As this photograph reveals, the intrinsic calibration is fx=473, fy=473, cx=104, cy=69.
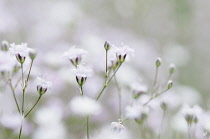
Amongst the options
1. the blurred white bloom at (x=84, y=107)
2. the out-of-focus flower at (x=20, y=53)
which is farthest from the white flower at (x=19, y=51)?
the blurred white bloom at (x=84, y=107)

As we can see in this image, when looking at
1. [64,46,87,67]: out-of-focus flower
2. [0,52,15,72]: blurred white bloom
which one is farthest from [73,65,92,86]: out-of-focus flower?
[0,52,15,72]: blurred white bloom

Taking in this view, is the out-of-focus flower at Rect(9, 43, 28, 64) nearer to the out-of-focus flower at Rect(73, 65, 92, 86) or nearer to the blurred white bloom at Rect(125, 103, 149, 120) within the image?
the out-of-focus flower at Rect(73, 65, 92, 86)

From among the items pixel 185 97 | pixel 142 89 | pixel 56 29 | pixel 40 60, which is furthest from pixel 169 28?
pixel 142 89

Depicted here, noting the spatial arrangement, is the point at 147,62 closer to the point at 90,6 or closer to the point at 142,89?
the point at 90,6

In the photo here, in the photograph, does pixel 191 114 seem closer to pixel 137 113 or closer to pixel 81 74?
pixel 137 113

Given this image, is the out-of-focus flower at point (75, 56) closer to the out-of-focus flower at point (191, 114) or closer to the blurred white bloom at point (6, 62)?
the blurred white bloom at point (6, 62)
